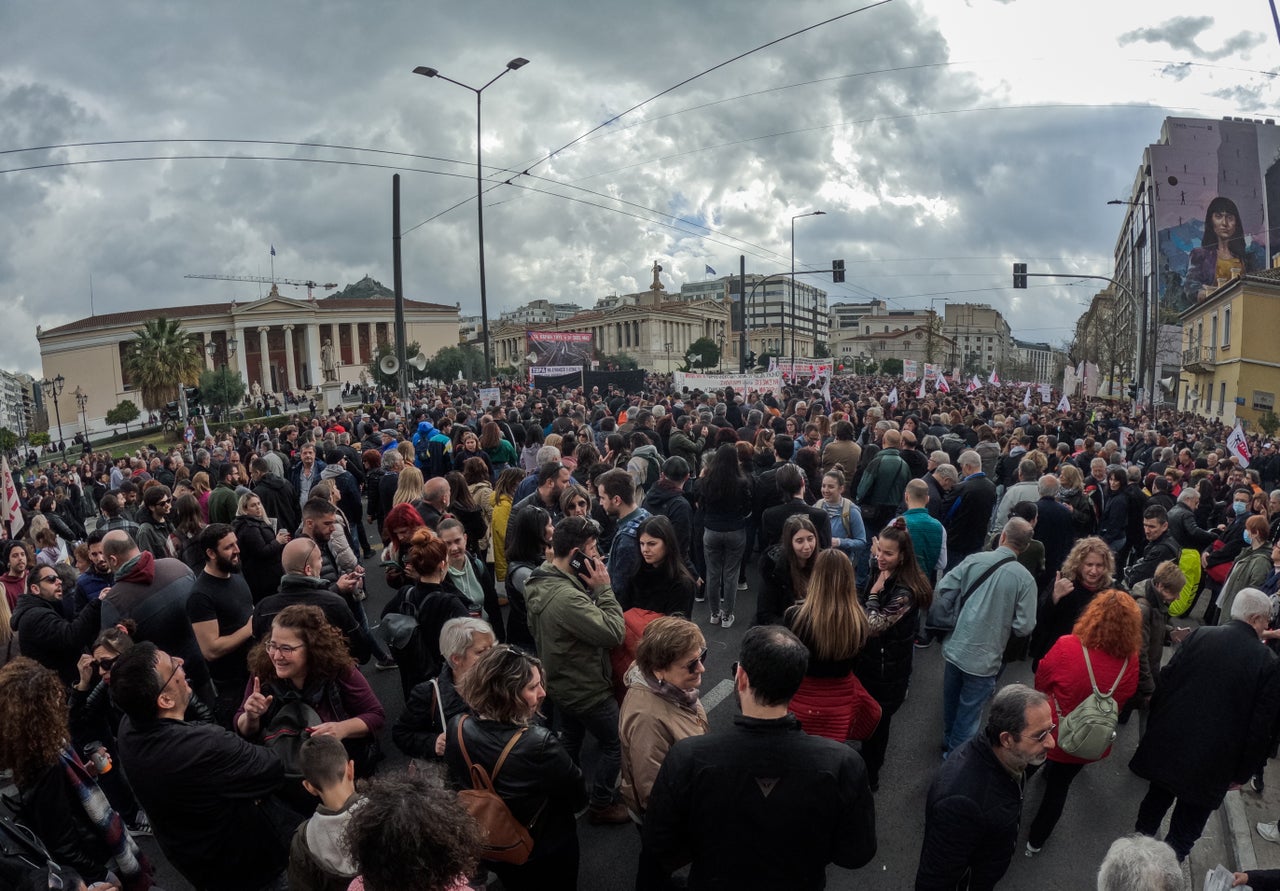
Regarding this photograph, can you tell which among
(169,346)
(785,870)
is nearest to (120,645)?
(785,870)

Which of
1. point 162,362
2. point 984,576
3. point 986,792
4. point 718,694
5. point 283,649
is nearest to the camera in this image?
point 986,792

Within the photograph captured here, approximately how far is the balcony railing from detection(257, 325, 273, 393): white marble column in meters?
A: 72.0

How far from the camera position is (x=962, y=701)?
4.53 m

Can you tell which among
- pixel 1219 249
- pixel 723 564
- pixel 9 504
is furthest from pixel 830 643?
pixel 1219 249

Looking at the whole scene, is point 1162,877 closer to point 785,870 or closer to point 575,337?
point 785,870

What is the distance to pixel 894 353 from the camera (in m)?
141

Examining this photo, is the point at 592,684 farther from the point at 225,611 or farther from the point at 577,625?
the point at 225,611

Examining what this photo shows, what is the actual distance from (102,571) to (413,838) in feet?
14.0

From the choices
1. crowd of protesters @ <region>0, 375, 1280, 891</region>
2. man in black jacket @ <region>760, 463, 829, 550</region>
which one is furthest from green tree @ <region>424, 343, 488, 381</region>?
man in black jacket @ <region>760, 463, 829, 550</region>

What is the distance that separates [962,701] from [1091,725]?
1024 millimetres

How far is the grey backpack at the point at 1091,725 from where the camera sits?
3.54m

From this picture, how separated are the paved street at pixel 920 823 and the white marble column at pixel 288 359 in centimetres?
7575

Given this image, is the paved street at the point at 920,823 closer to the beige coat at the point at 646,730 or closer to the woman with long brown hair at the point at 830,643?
the beige coat at the point at 646,730

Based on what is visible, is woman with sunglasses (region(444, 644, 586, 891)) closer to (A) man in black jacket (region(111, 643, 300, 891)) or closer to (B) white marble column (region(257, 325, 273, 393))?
(A) man in black jacket (region(111, 643, 300, 891))
